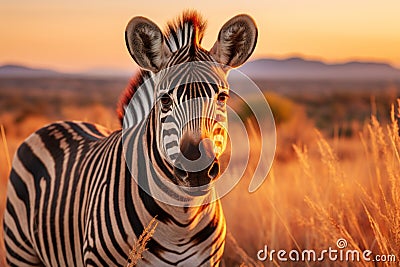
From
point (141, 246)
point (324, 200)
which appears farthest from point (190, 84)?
point (324, 200)

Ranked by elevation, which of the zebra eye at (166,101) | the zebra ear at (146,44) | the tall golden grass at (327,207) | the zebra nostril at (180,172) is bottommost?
the tall golden grass at (327,207)

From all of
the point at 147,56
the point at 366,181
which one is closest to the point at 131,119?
the point at 147,56

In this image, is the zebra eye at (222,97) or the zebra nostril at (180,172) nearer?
the zebra nostril at (180,172)

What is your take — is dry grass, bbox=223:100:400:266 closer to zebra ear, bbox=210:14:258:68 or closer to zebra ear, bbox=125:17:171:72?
zebra ear, bbox=210:14:258:68

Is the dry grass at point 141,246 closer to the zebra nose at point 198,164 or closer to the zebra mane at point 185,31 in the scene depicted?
the zebra nose at point 198,164

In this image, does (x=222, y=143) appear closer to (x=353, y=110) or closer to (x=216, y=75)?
(x=216, y=75)

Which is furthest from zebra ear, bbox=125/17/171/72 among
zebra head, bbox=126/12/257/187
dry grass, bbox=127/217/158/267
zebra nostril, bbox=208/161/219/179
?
dry grass, bbox=127/217/158/267

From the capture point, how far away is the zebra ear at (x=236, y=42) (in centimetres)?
315

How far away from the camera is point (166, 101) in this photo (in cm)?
295

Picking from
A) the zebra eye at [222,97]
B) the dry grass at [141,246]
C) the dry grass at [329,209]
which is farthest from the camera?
the dry grass at [329,209]

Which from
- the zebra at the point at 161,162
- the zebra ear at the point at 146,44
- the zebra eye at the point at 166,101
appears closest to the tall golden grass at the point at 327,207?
the zebra at the point at 161,162

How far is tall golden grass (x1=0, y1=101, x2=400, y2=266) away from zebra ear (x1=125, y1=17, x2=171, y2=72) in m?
1.22

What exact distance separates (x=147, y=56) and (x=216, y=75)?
411mm

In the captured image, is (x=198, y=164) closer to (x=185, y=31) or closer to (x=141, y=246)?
(x=141, y=246)
